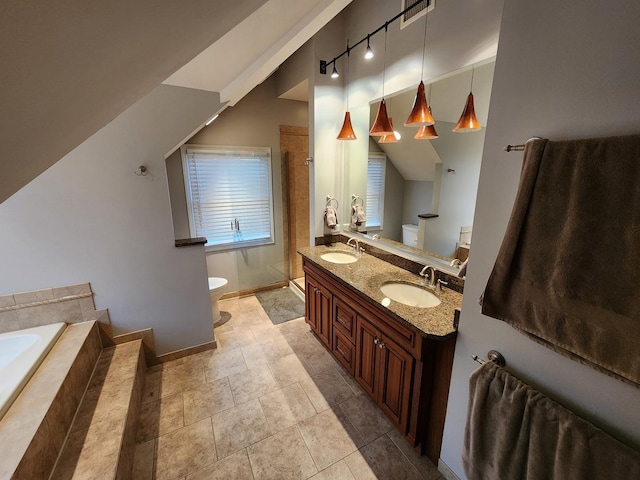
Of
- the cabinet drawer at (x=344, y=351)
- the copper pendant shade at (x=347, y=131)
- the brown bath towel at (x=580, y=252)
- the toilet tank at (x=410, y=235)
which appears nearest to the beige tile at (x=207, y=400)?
the cabinet drawer at (x=344, y=351)

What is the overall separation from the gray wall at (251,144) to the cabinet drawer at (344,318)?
183cm

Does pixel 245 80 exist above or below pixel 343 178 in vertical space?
above

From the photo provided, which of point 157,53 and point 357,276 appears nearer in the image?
point 157,53

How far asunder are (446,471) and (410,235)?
1555 millimetres

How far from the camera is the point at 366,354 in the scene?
6.42 ft

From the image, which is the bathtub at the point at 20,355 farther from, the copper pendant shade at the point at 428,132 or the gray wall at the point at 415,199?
the copper pendant shade at the point at 428,132

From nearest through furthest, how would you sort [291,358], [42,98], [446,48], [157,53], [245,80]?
[42,98] < [157,53] < [446,48] < [245,80] < [291,358]

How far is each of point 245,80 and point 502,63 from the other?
160cm

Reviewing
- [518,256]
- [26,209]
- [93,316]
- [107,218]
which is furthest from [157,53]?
[93,316]

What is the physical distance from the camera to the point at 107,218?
2002 millimetres

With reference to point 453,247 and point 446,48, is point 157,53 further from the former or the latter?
point 453,247

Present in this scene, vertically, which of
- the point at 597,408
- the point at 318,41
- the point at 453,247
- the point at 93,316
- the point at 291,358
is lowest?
the point at 291,358

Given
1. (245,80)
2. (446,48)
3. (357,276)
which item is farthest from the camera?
(357,276)

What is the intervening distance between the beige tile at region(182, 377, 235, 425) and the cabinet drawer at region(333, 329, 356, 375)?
90 centimetres
